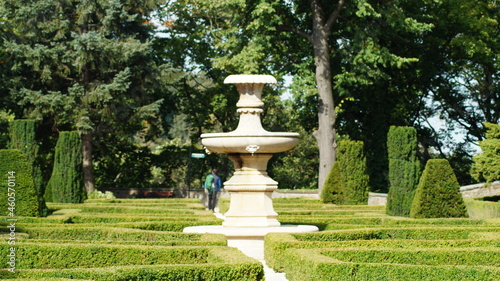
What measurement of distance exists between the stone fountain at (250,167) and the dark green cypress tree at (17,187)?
4.35 m

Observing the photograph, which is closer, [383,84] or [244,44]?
[244,44]

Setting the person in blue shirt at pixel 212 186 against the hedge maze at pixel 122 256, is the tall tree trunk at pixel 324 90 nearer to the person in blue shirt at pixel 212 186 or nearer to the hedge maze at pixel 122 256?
the person in blue shirt at pixel 212 186

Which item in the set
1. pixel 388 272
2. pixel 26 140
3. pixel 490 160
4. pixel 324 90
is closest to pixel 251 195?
pixel 388 272

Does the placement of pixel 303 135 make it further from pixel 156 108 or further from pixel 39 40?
pixel 39 40

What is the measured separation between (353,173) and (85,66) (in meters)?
13.5

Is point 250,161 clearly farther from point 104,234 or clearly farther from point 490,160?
point 490,160

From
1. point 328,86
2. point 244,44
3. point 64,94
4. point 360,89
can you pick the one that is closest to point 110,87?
point 64,94

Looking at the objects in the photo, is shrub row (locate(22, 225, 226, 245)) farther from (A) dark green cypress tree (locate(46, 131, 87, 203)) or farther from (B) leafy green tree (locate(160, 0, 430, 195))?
(B) leafy green tree (locate(160, 0, 430, 195))

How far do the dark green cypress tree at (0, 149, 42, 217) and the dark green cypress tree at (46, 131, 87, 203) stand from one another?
805cm

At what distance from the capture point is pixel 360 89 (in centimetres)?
3225

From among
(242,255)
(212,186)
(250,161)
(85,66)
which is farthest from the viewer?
(85,66)

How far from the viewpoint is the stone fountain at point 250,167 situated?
13836mm

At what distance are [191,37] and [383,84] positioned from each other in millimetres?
9770

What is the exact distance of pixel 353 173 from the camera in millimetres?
23891
